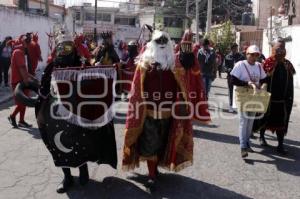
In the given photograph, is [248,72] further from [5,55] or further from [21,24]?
[21,24]

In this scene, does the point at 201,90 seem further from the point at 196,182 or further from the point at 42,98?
the point at 42,98

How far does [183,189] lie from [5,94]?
9.85 meters

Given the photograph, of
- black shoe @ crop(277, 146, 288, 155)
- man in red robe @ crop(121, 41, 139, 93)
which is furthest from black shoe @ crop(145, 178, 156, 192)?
man in red robe @ crop(121, 41, 139, 93)

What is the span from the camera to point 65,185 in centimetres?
561

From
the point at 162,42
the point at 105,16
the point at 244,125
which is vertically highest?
the point at 105,16

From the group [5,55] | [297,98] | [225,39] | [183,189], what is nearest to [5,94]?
[5,55]

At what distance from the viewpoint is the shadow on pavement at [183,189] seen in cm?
554

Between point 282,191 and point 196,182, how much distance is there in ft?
3.48

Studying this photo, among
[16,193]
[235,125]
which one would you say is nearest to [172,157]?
[16,193]

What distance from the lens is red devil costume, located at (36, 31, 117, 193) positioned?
216 inches

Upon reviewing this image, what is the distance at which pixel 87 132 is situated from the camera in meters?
5.57

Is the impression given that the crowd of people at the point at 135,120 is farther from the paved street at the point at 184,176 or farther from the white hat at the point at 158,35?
the paved street at the point at 184,176

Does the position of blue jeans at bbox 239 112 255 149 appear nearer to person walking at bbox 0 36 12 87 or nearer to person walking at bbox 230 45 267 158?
person walking at bbox 230 45 267 158

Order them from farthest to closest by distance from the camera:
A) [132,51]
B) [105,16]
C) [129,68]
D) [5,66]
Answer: [105,16] → [5,66] → [132,51] → [129,68]
